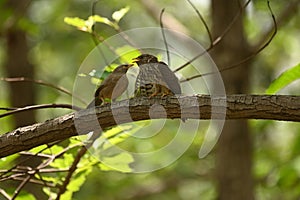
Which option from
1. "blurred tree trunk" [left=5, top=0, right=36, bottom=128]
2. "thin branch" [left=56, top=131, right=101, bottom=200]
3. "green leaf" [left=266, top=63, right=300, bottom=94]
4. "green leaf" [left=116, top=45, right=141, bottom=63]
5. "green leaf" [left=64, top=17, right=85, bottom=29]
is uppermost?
"blurred tree trunk" [left=5, top=0, right=36, bottom=128]

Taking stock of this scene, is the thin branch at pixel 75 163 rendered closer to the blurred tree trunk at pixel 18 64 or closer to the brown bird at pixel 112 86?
the brown bird at pixel 112 86

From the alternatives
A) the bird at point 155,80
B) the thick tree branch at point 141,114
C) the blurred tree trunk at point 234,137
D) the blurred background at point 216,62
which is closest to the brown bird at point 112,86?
the bird at point 155,80

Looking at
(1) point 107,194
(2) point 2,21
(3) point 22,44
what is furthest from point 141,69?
(1) point 107,194

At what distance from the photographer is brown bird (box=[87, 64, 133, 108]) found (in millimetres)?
1551

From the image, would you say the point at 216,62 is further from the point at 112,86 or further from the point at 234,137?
the point at 112,86

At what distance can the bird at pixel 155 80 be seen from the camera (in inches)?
56.6

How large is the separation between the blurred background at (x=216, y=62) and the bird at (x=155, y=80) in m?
1.01

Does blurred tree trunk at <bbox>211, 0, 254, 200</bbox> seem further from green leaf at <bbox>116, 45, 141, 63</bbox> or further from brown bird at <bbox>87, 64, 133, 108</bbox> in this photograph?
brown bird at <bbox>87, 64, 133, 108</bbox>

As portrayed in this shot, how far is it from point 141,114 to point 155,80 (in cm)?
25

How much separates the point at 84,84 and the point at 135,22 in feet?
10.5

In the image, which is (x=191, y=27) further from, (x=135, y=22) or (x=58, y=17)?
(x=58, y=17)

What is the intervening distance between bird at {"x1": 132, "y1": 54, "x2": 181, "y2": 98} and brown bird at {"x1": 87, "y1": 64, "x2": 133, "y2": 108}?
0.05m

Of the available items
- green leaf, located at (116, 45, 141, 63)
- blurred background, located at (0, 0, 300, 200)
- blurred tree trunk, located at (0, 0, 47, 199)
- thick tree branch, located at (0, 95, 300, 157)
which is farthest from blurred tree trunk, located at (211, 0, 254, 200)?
thick tree branch, located at (0, 95, 300, 157)

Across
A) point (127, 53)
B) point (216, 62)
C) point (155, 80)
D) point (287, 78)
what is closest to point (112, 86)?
point (155, 80)
